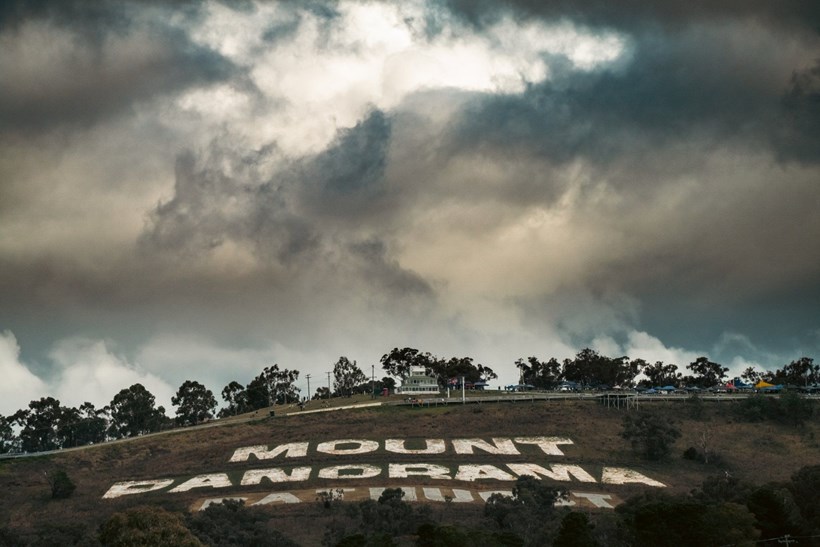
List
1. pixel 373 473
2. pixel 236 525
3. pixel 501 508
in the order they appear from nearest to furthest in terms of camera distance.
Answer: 1. pixel 236 525
2. pixel 501 508
3. pixel 373 473

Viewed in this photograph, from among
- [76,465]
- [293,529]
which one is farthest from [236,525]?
[76,465]

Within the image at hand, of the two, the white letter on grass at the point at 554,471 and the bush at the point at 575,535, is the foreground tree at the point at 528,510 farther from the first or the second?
the white letter on grass at the point at 554,471

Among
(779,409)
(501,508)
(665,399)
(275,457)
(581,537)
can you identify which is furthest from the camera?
(665,399)

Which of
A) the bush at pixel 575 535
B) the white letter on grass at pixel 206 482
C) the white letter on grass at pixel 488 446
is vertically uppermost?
the white letter on grass at pixel 488 446

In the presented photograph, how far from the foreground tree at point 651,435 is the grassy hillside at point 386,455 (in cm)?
174

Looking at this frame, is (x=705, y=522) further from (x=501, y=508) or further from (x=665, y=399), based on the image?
(x=665, y=399)

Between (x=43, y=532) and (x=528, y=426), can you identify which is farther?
(x=528, y=426)

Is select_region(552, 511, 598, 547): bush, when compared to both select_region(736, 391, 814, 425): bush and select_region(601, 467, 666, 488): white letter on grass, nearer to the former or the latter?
select_region(601, 467, 666, 488): white letter on grass

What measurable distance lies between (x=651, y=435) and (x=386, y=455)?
42.9 metres

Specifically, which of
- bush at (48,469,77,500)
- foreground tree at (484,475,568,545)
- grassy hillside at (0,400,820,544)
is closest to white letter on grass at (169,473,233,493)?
grassy hillside at (0,400,820,544)

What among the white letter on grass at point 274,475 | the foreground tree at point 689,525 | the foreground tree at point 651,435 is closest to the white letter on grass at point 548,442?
the foreground tree at point 651,435

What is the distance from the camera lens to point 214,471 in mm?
134500

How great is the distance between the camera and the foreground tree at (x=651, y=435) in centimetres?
13475

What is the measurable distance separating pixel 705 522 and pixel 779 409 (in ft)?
312
